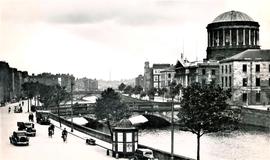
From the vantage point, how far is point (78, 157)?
104 ft

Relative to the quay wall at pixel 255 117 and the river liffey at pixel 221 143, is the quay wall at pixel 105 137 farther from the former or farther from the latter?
the quay wall at pixel 255 117

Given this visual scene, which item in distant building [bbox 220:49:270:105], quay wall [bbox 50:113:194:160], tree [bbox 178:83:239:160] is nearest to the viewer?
quay wall [bbox 50:113:194:160]

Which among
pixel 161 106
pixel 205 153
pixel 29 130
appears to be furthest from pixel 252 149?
pixel 161 106

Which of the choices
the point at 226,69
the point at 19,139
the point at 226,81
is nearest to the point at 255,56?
the point at 226,69

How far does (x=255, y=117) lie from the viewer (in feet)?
234

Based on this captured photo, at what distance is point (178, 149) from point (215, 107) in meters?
14.6

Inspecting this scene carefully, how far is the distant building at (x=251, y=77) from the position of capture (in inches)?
3684

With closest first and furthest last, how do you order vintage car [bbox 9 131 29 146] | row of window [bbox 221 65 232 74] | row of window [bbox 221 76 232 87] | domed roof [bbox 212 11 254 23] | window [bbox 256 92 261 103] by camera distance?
vintage car [bbox 9 131 29 146] < window [bbox 256 92 261 103] < row of window [bbox 221 76 232 87] < row of window [bbox 221 65 232 74] < domed roof [bbox 212 11 254 23]

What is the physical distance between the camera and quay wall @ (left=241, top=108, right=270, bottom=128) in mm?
67162

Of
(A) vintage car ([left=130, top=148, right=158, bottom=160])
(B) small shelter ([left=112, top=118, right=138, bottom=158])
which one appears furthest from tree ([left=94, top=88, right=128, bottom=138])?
(A) vintage car ([left=130, top=148, right=158, bottom=160])

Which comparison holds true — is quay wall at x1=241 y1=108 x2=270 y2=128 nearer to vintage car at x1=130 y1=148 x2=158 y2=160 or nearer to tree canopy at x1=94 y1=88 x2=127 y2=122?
tree canopy at x1=94 y1=88 x2=127 y2=122

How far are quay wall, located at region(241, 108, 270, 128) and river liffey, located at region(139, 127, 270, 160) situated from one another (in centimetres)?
128

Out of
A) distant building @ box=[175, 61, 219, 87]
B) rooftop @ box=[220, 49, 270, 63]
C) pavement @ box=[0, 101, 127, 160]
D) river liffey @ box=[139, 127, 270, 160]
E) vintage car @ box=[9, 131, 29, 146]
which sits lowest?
river liffey @ box=[139, 127, 270, 160]

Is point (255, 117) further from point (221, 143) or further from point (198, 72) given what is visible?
point (198, 72)
